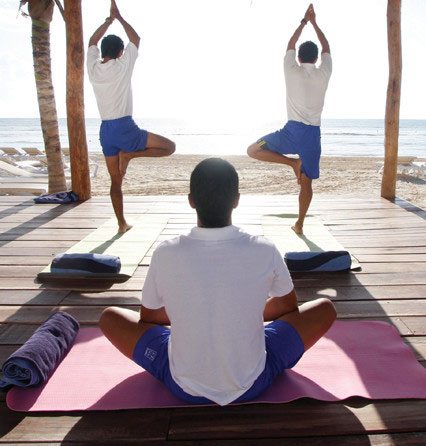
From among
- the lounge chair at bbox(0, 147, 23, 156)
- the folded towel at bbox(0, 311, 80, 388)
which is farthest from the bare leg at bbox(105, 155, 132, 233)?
the lounge chair at bbox(0, 147, 23, 156)

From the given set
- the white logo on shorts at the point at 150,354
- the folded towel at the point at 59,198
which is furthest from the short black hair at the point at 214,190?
the folded towel at the point at 59,198

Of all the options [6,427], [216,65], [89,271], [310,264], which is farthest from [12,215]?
[216,65]

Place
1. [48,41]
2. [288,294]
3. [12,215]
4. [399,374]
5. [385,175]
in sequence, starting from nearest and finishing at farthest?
[288,294], [399,374], [12,215], [385,175], [48,41]

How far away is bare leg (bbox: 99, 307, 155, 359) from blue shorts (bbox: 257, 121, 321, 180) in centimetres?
235

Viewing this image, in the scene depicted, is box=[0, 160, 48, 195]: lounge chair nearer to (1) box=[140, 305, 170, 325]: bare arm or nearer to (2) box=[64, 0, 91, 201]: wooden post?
(2) box=[64, 0, 91, 201]: wooden post

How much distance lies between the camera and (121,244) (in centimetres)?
377

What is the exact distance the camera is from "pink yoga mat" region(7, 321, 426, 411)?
5.59 feet

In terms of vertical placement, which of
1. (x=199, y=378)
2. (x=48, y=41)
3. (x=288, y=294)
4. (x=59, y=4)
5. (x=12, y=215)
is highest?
(x=59, y=4)

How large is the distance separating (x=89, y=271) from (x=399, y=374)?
1897 mm

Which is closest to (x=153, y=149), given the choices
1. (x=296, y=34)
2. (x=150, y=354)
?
(x=296, y=34)

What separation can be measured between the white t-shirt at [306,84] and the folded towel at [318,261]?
1.19 meters

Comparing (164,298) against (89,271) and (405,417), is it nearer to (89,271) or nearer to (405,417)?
(405,417)

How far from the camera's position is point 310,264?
3.07 metres

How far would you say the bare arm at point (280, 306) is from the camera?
5.80ft
